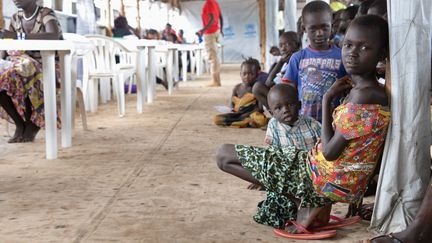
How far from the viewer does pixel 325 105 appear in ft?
6.15

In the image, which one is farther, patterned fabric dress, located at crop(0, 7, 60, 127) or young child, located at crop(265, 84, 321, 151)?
patterned fabric dress, located at crop(0, 7, 60, 127)

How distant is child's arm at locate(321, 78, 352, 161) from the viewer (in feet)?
5.93

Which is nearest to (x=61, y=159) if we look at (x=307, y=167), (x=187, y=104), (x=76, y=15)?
(x=307, y=167)

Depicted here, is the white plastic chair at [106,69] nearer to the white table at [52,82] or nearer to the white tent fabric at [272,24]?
the white table at [52,82]

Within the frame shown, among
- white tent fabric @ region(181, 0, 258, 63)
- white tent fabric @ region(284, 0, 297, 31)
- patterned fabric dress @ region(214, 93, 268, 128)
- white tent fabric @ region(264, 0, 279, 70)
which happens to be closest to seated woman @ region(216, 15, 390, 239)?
patterned fabric dress @ region(214, 93, 268, 128)

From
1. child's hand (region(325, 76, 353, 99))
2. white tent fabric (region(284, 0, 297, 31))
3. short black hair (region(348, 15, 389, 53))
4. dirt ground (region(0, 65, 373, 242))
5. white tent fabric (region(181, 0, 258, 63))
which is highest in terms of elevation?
white tent fabric (region(181, 0, 258, 63))

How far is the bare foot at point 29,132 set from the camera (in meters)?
4.19

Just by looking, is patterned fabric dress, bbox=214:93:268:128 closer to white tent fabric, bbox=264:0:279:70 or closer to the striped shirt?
the striped shirt

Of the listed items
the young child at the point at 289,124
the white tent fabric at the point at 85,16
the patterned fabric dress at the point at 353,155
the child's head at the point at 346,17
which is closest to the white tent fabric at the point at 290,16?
the child's head at the point at 346,17

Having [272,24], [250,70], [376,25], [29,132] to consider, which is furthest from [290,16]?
[376,25]

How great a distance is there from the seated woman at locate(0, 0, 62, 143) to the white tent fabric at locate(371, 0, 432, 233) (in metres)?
2.64

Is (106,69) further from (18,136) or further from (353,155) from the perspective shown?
(353,155)

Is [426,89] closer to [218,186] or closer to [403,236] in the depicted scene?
[403,236]

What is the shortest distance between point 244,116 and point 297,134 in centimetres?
262
